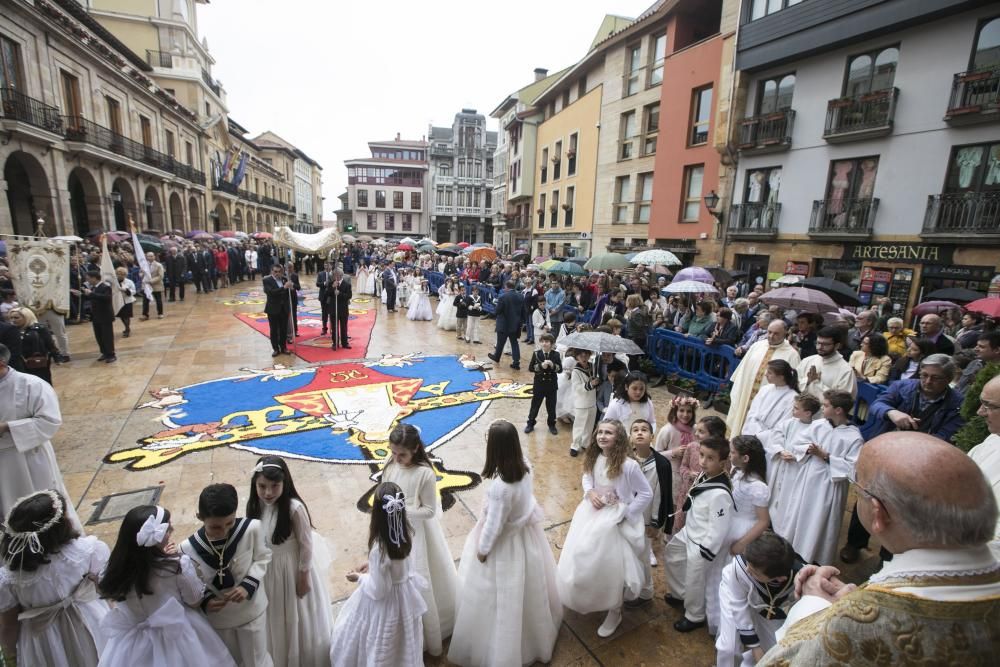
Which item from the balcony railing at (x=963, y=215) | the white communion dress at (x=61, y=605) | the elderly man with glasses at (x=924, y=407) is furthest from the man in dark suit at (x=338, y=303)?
the balcony railing at (x=963, y=215)

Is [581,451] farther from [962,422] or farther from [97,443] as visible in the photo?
[97,443]

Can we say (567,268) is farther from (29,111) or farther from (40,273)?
(29,111)

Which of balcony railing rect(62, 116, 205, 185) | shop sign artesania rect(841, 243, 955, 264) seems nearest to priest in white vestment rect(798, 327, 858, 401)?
shop sign artesania rect(841, 243, 955, 264)

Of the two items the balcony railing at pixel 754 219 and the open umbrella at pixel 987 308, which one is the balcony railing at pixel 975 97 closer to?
the balcony railing at pixel 754 219

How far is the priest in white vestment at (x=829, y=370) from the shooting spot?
4.73 metres

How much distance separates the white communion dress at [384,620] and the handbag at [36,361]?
595 centimetres

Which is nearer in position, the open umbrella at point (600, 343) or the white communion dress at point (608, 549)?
the white communion dress at point (608, 549)

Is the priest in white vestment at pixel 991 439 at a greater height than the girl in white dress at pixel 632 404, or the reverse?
the priest in white vestment at pixel 991 439

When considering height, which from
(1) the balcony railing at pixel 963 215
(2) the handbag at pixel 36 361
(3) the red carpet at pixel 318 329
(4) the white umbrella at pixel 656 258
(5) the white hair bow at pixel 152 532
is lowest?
(3) the red carpet at pixel 318 329

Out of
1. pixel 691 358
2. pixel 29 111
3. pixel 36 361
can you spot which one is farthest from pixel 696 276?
pixel 29 111

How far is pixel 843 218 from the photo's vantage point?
13.9 meters

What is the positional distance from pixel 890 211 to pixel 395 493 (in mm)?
15877

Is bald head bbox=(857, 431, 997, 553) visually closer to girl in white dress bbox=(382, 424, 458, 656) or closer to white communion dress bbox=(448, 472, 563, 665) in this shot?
white communion dress bbox=(448, 472, 563, 665)

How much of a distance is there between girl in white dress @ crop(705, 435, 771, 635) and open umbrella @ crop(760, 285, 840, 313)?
5.47 metres
